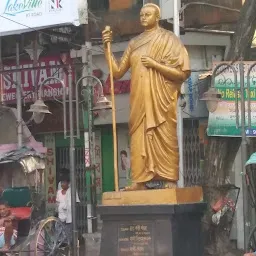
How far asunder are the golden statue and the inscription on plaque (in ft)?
1.91

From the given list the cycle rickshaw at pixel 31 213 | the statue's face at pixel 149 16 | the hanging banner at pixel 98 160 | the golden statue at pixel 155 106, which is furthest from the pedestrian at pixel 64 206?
the statue's face at pixel 149 16

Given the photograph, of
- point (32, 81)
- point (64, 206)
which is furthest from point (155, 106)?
point (32, 81)

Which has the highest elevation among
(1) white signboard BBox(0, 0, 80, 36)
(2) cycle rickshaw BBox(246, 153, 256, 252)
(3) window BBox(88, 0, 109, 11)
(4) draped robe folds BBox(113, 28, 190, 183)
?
(3) window BBox(88, 0, 109, 11)

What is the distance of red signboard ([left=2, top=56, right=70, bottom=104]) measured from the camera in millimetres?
16594

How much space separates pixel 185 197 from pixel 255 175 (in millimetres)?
1505

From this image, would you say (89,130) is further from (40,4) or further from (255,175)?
(255,175)

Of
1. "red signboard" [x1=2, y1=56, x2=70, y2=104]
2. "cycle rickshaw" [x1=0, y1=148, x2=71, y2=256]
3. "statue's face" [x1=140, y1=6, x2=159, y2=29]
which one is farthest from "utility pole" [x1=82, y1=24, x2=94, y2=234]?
"statue's face" [x1=140, y1=6, x2=159, y2=29]

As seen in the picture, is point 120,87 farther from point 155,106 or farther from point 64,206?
point 155,106

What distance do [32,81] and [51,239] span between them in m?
6.05

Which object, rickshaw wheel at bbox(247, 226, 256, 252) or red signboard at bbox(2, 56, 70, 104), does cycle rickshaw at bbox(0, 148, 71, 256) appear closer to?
red signboard at bbox(2, 56, 70, 104)

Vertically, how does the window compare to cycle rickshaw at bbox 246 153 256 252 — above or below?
above

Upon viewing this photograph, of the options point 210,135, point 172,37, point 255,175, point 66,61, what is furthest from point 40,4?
point 255,175

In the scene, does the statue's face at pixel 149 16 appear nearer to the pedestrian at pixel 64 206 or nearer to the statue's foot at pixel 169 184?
the statue's foot at pixel 169 184

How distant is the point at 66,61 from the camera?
16125 millimetres
